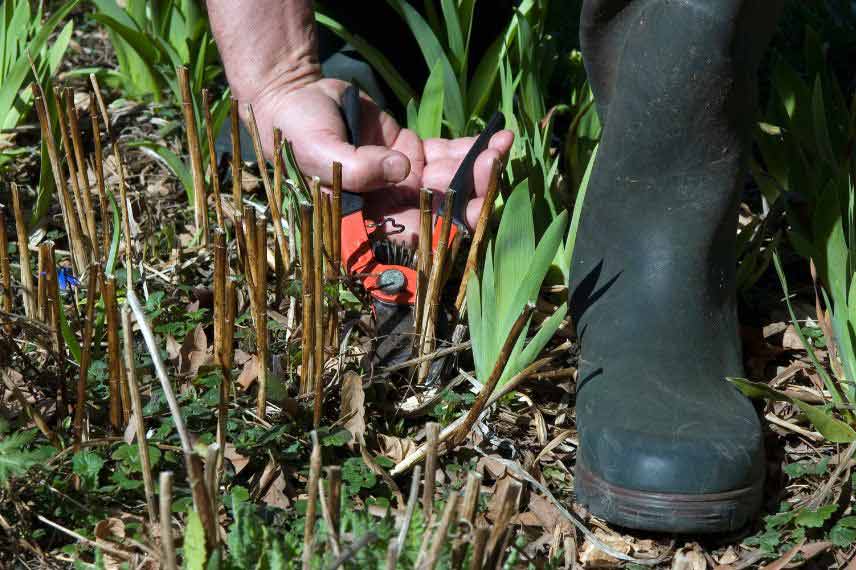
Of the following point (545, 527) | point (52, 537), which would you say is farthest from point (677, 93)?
point (52, 537)

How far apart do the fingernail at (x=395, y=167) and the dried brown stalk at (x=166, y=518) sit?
0.75 metres

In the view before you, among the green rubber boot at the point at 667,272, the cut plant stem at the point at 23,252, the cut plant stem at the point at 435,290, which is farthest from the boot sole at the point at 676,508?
the cut plant stem at the point at 23,252

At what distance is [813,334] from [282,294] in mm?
887

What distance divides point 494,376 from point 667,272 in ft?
1.00

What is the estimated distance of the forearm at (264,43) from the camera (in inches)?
62.3

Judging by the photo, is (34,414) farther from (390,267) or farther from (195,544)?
(390,267)

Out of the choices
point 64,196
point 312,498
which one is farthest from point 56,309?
point 312,498

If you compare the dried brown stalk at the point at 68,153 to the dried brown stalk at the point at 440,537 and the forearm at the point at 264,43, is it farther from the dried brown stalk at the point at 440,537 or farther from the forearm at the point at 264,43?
the dried brown stalk at the point at 440,537

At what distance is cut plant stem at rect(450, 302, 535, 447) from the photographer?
1.08 m

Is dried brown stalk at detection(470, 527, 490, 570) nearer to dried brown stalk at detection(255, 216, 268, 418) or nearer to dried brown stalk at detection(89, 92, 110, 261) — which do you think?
dried brown stalk at detection(255, 216, 268, 418)

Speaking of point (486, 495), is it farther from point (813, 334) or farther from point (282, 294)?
point (813, 334)

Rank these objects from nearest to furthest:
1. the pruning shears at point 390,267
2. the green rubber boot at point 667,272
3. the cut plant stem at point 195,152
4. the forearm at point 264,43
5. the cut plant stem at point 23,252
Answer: the green rubber boot at point 667,272 → the cut plant stem at point 23,252 → the pruning shears at point 390,267 → the cut plant stem at point 195,152 → the forearm at point 264,43

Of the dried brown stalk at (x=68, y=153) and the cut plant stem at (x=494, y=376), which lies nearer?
the cut plant stem at (x=494, y=376)

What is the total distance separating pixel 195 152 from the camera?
153 cm
